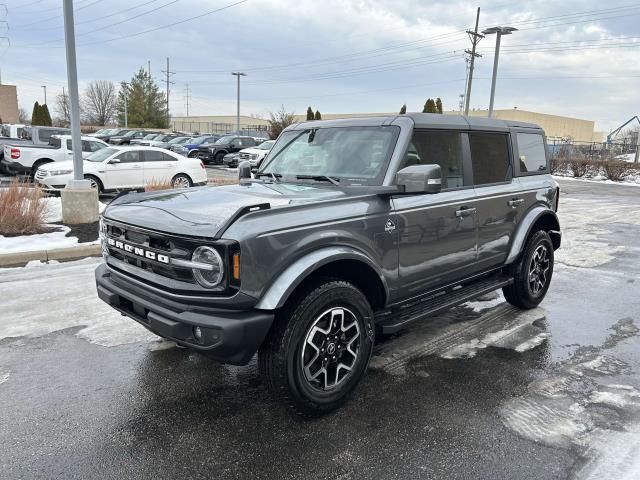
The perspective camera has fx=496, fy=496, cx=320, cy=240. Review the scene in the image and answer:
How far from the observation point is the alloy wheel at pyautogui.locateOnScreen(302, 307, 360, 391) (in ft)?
10.7

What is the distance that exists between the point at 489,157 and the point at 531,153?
1.03 meters

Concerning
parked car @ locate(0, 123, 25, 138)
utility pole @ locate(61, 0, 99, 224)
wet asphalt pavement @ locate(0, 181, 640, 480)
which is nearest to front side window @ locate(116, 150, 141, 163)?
utility pole @ locate(61, 0, 99, 224)

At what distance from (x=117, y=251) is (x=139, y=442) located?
135cm

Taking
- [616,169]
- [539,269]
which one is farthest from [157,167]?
[616,169]

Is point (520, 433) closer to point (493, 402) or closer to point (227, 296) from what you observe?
point (493, 402)

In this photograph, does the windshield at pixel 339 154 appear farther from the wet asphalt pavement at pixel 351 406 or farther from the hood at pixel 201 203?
the wet asphalt pavement at pixel 351 406

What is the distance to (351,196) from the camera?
351 centimetres

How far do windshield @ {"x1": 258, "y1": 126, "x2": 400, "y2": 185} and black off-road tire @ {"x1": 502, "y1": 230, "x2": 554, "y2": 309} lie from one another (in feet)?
7.60

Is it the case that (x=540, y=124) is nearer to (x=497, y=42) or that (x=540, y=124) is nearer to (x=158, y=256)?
(x=497, y=42)

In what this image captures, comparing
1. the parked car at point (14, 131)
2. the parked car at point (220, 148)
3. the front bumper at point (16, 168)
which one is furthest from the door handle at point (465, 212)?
the parked car at point (14, 131)

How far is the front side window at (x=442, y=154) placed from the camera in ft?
13.2

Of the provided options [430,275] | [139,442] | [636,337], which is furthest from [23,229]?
[636,337]

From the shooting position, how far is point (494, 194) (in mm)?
4746

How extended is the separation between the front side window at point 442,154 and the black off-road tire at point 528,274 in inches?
A: 57.4
